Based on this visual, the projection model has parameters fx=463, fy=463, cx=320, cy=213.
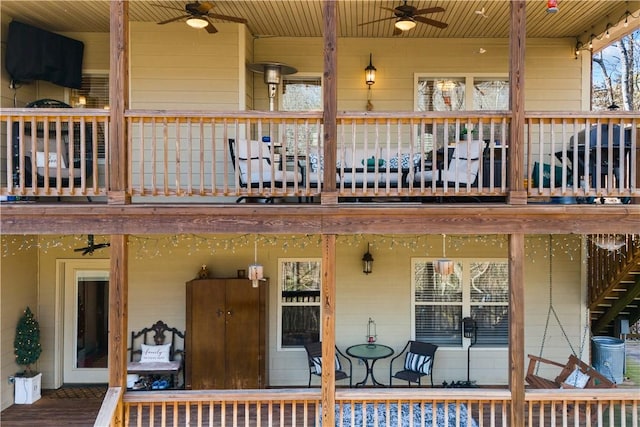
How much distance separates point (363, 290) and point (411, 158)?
3390mm

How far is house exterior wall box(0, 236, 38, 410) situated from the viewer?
685cm

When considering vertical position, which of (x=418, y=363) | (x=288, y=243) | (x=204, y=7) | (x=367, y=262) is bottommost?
(x=418, y=363)

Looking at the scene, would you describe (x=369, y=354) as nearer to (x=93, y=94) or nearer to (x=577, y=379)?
(x=577, y=379)

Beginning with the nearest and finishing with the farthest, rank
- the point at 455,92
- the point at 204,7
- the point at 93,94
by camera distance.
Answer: the point at 204,7 → the point at 93,94 → the point at 455,92

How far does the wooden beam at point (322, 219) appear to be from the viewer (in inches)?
198

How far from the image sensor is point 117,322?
16.1 feet

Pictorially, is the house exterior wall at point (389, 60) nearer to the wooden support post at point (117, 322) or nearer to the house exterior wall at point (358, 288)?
the house exterior wall at point (358, 288)

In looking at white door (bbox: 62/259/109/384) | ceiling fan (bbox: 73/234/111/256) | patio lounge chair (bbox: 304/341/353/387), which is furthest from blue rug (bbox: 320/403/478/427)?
white door (bbox: 62/259/109/384)

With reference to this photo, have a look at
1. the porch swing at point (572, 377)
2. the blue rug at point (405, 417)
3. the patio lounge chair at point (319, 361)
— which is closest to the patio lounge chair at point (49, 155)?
the patio lounge chair at point (319, 361)

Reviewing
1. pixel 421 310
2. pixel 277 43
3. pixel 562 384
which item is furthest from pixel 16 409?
pixel 562 384

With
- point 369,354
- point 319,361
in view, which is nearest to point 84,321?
point 319,361

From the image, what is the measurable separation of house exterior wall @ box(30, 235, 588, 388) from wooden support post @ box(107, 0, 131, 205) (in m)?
2.70

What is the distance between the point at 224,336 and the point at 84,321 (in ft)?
8.73

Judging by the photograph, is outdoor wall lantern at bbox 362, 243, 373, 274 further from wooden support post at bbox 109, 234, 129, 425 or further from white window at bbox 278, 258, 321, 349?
wooden support post at bbox 109, 234, 129, 425
